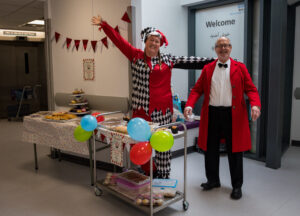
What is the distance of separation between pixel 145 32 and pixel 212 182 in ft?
5.98

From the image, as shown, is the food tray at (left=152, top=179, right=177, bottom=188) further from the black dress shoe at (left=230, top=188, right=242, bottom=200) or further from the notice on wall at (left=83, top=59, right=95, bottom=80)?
the notice on wall at (left=83, top=59, right=95, bottom=80)

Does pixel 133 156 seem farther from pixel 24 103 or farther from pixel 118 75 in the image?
pixel 24 103

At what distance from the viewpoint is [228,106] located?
3.10m

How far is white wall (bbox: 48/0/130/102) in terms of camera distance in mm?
3895

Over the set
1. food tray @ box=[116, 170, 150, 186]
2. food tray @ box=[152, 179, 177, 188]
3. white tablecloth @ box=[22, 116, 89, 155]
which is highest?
white tablecloth @ box=[22, 116, 89, 155]

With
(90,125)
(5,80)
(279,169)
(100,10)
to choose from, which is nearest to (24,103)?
(5,80)

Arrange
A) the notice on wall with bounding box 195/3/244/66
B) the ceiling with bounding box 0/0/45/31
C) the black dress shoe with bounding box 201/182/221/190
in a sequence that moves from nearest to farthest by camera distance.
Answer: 1. the black dress shoe with bounding box 201/182/221/190
2. the notice on wall with bounding box 195/3/244/66
3. the ceiling with bounding box 0/0/45/31

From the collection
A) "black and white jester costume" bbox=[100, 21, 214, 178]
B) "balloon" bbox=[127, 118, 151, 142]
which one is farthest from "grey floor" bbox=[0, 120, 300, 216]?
"balloon" bbox=[127, 118, 151, 142]

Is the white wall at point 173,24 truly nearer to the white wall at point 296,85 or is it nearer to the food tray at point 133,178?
the white wall at point 296,85

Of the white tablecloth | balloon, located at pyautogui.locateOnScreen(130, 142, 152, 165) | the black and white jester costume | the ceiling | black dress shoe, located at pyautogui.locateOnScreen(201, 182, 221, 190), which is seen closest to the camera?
balloon, located at pyautogui.locateOnScreen(130, 142, 152, 165)

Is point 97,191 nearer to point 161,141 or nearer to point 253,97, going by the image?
point 161,141

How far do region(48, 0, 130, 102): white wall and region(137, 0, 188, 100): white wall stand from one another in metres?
0.60

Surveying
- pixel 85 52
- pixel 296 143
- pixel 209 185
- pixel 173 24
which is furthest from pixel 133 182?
pixel 296 143

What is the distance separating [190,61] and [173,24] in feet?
5.22
